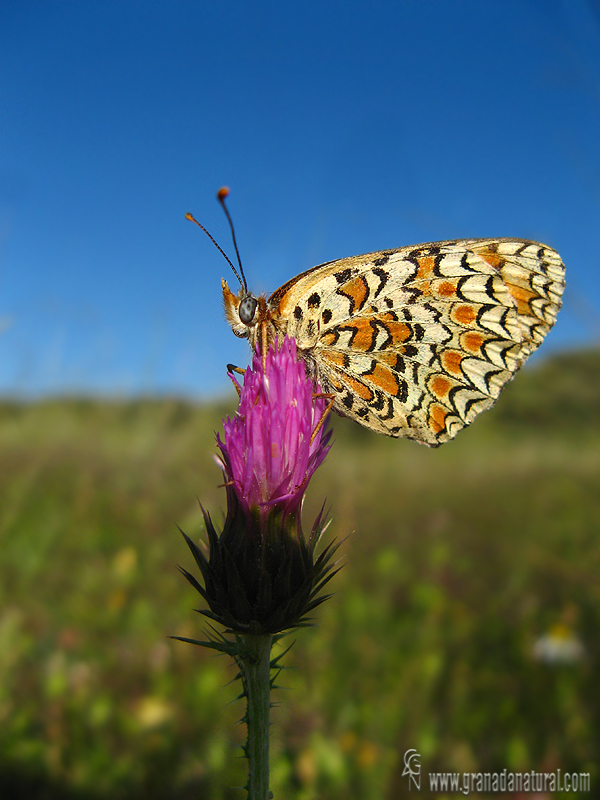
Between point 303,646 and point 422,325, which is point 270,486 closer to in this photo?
point 422,325

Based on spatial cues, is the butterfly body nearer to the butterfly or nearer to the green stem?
the butterfly

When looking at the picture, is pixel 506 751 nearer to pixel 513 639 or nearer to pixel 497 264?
pixel 513 639

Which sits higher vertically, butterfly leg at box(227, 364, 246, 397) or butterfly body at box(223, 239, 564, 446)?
butterfly body at box(223, 239, 564, 446)

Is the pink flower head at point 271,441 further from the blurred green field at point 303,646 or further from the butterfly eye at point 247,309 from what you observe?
the blurred green field at point 303,646

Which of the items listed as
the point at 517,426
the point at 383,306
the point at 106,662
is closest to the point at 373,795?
the point at 106,662

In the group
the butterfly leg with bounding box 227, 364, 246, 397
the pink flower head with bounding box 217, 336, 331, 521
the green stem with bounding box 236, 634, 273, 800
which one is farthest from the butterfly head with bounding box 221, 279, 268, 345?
the green stem with bounding box 236, 634, 273, 800

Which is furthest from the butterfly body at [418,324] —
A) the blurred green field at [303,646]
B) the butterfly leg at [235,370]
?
the blurred green field at [303,646]
